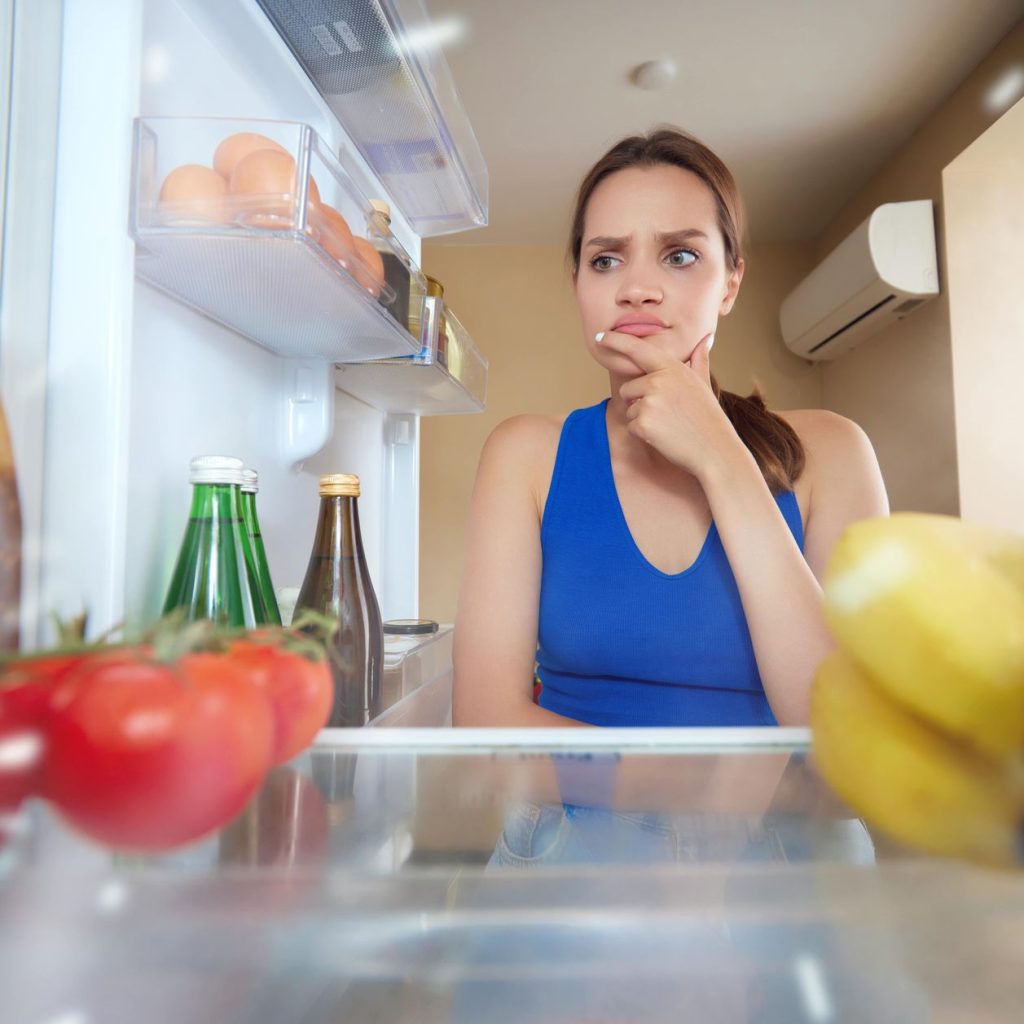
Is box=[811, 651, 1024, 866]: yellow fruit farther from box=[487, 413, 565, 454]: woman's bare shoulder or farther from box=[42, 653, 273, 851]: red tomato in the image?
box=[487, 413, 565, 454]: woman's bare shoulder

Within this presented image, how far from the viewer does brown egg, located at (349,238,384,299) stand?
0.64m

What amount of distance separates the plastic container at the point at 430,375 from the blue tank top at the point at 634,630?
0.29 meters

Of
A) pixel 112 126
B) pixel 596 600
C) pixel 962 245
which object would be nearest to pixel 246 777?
pixel 112 126

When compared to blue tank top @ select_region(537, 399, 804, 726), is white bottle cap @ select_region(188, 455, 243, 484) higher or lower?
higher

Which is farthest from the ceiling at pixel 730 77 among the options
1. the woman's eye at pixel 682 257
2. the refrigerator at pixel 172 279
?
the woman's eye at pixel 682 257

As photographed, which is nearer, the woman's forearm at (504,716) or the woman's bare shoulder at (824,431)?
the woman's forearm at (504,716)

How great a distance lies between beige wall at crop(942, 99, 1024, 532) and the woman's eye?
1.59m

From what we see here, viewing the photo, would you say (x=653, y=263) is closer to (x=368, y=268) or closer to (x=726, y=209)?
(x=726, y=209)

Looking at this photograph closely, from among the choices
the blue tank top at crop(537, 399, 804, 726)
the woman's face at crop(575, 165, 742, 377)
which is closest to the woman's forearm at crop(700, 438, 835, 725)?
the blue tank top at crop(537, 399, 804, 726)

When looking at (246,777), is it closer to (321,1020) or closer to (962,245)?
(321,1020)

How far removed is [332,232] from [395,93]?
0.43 meters

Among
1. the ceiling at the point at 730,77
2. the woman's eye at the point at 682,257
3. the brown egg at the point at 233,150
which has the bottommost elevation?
the brown egg at the point at 233,150

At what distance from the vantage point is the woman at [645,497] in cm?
71

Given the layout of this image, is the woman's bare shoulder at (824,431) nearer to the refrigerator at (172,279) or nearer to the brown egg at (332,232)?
the refrigerator at (172,279)
